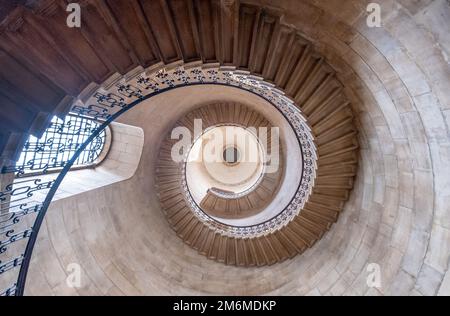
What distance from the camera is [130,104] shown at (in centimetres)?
587

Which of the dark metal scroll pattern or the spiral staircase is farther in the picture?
the dark metal scroll pattern

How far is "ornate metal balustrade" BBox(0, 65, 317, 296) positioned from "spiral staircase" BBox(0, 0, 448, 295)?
51 mm

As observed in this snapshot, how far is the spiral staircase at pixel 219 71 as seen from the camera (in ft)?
12.3

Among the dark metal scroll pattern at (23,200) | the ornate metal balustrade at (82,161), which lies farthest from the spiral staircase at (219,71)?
the dark metal scroll pattern at (23,200)

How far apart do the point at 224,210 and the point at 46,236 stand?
8.03m

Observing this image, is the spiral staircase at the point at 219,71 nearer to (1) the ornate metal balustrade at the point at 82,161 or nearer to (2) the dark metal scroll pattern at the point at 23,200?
(1) the ornate metal balustrade at the point at 82,161

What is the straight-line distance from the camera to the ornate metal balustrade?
176 inches

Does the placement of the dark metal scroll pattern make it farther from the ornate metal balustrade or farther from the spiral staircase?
the spiral staircase

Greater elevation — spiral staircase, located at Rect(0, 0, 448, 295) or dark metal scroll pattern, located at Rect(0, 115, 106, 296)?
spiral staircase, located at Rect(0, 0, 448, 295)

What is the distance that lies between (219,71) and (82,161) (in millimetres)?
5287

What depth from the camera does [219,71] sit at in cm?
572

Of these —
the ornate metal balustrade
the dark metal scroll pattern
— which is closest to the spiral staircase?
the ornate metal balustrade

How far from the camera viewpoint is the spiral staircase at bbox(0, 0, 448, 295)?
3.75 meters

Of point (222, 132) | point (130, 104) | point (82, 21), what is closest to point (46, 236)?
point (130, 104)
